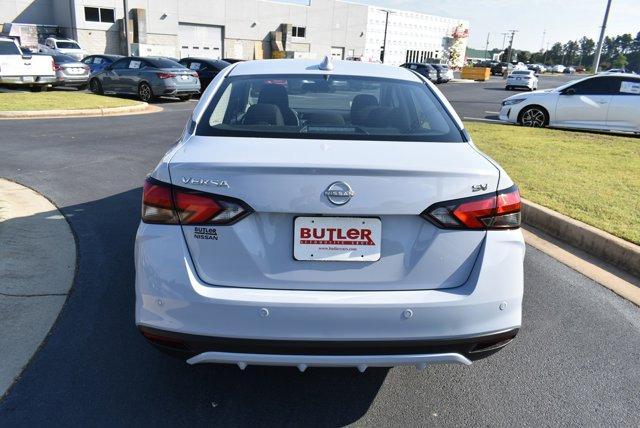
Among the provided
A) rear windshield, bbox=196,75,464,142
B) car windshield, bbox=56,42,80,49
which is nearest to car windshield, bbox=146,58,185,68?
rear windshield, bbox=196,75,464,142

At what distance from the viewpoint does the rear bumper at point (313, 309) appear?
2.23 meters

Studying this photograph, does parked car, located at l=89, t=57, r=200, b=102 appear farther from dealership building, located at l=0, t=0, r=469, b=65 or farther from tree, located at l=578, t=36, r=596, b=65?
tree, located at l=578, t=36, r=596, b=65

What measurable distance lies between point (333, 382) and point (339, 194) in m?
1.26

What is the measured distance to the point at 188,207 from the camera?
7.48 ft

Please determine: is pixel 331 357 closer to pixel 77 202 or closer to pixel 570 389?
pixel 570 389

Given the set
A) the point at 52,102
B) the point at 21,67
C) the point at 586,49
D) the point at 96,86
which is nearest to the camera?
the point at 52,102

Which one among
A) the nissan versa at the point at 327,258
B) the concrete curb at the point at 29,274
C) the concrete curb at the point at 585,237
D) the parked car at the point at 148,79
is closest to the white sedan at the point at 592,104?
the concrete curb at the point at 585,237

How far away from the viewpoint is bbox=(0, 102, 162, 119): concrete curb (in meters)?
12.6

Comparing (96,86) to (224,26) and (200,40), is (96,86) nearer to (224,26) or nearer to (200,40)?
(200,40)

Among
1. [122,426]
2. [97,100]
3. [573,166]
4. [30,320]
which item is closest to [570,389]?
[122,426]

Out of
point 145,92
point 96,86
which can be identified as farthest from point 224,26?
point 145,92

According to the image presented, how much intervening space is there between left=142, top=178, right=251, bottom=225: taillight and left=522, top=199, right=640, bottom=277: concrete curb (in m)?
3.86

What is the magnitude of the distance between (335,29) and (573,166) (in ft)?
Result: 203

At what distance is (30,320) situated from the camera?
3420 millimetres
